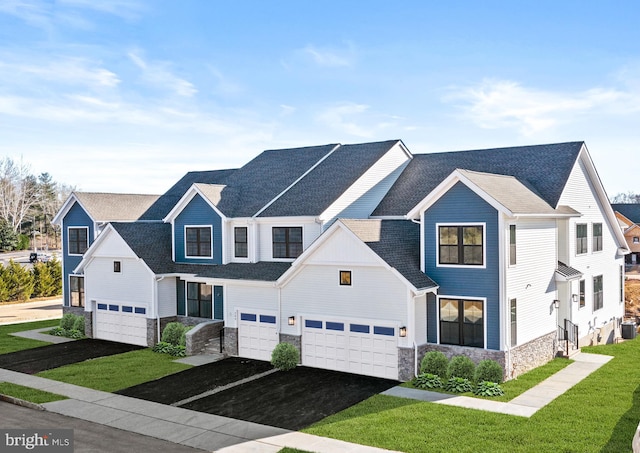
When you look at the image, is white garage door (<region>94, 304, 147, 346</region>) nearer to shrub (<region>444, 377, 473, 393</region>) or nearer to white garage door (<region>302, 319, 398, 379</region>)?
white garage door (<region>302, 319, 398, 379</region>)

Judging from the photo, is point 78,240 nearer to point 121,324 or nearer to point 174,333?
point 121,324

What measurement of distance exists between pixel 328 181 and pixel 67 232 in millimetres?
16766

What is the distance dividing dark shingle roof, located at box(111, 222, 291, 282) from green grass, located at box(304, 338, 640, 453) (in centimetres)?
856

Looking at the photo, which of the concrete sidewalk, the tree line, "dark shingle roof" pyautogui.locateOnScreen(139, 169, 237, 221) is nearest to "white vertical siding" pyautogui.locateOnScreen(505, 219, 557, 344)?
the concrete sidewalk

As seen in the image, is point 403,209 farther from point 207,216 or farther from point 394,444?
point 394,444

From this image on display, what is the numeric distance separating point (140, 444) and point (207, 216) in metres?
14.7

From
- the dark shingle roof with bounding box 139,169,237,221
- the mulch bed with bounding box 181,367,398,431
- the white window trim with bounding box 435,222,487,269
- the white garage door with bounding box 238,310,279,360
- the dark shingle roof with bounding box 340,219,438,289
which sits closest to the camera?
the mulch bed with bounding box 181,367,398,431

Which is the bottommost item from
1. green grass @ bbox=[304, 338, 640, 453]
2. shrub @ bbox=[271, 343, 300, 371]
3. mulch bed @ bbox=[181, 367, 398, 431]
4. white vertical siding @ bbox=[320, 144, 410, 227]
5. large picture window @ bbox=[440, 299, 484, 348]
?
mulch bed @ bbox=[181, 367, 398, 431]

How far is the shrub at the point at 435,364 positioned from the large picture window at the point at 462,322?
0.72 metres

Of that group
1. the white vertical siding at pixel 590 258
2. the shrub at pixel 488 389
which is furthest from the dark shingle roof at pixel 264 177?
the shrub at pixel 488 389

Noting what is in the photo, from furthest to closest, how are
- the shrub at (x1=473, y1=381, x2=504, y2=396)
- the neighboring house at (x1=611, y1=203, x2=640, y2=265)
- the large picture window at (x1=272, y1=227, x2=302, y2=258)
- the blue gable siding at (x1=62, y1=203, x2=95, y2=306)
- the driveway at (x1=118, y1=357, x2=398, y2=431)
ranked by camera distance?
the neighboring house at (x1=611, y1=203, x2=640, y2=265) < the blue gable siding at (x1=62, y1=203, x2=95, y2=306) < the large picture window at (x1=272, y1=227, x2=302, y2=258) < the shrub at (x1=473, y1=381, x2=504, y2=396) < the driveway at (x1=118, y1=357, x2=398, y2=431)

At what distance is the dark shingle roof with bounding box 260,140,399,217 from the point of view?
85.6ft

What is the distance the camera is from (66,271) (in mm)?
34344

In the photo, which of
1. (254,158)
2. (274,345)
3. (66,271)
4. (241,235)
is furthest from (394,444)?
(66,271)
